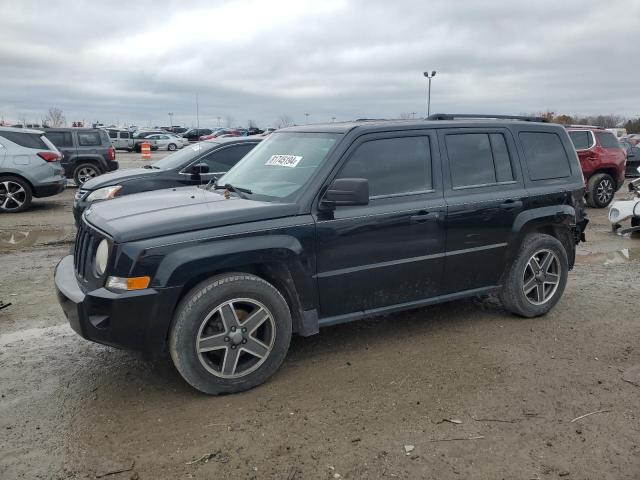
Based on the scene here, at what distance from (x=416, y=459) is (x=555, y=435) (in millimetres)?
891

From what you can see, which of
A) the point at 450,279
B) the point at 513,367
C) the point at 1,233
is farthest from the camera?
the point at 1,233

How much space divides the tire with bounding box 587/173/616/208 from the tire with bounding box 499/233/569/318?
900 centimetres

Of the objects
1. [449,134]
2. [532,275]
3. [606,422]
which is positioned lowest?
[606,422]

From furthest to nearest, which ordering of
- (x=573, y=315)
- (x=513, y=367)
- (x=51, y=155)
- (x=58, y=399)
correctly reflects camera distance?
1. (x=51, y=155)
2. (x=573, y=315)
3. (x=513, y=367)
4. (x=58, y=399)

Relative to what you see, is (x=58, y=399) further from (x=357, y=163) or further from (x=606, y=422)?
(x=606, y=422)

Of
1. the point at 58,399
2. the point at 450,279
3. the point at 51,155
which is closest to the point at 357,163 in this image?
the point at 450,279

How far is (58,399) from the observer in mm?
3623

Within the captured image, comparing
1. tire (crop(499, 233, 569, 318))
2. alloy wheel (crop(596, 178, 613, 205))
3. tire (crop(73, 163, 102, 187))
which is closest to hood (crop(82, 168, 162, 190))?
tire (crop(499, 233, 569, 318))

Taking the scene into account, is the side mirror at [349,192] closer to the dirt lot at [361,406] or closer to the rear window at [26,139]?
the dirt lot at [361,406]

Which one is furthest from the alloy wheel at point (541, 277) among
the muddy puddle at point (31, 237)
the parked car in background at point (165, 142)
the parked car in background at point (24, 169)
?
the parked car in background at point (165, 142)

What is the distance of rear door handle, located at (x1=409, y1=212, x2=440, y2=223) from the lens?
13.9 ft

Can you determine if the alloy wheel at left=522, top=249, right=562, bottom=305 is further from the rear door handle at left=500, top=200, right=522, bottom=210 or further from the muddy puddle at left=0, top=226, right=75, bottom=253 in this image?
the muddy puddle at left=0, top=226, right=75, bottom=253

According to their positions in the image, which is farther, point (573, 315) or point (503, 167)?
point (573, 315)

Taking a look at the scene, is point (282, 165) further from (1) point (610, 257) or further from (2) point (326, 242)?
(1) point (610, 257)
